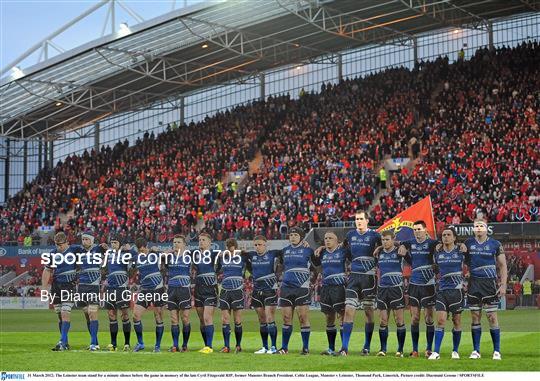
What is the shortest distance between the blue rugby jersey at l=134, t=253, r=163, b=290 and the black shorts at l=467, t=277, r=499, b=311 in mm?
5900

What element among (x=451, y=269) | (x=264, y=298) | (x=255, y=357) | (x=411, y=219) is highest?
(x=411, y=219)

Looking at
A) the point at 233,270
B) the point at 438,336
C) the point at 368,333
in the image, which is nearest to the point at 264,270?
the point at 233,270

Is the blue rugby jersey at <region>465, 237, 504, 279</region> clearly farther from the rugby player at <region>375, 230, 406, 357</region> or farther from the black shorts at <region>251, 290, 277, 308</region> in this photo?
the black shorts at <region>251, 290, 277, 308</region>

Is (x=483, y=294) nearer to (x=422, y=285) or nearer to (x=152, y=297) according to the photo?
(x=422, y=285)

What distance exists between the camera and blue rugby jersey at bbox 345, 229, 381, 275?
14844 mm

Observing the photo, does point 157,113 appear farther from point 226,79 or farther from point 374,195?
point 374,195

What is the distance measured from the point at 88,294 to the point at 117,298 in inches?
25.6

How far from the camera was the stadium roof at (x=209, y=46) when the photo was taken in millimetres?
39219

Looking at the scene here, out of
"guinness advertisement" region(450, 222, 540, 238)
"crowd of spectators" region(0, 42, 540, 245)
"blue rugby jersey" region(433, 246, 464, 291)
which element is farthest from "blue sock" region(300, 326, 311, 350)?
"crowd of spectators" region(0, 42, 540, 245)

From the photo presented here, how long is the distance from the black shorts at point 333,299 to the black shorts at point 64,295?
5.10 meters

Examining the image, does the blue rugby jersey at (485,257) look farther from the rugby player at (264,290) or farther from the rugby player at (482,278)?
the rugby player at (264,290)

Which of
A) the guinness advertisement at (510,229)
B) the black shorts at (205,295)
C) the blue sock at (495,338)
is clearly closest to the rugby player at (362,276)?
the blue sock at (495,338)

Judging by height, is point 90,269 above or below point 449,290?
above

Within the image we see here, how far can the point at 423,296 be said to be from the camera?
14.5 m
